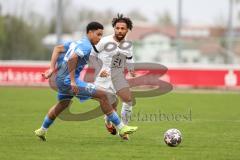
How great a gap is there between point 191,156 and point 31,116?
816cm

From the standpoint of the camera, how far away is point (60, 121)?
52.8 ft

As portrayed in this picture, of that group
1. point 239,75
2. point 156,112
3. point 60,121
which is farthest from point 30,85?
point 60,121

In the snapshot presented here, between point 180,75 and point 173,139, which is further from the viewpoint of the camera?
point 180,75

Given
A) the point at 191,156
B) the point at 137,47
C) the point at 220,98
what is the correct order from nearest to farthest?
the point at 191,156
the point at 220,98
the point at 137,47

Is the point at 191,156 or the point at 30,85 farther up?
the point at 191,156

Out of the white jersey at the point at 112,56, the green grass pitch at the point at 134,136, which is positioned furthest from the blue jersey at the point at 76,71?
the white jersey at the point at 112,56

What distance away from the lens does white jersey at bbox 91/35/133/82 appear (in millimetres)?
13019

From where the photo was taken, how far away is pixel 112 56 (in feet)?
43.7

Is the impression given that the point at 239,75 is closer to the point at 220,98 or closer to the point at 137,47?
the point at 220,98

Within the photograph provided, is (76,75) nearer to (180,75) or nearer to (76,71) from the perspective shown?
(76,71)

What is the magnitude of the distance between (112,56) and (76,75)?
1900 mm

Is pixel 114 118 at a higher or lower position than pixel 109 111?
lower

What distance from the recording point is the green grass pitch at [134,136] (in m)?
10.2

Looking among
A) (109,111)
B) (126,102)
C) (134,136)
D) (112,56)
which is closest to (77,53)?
(109,111)
